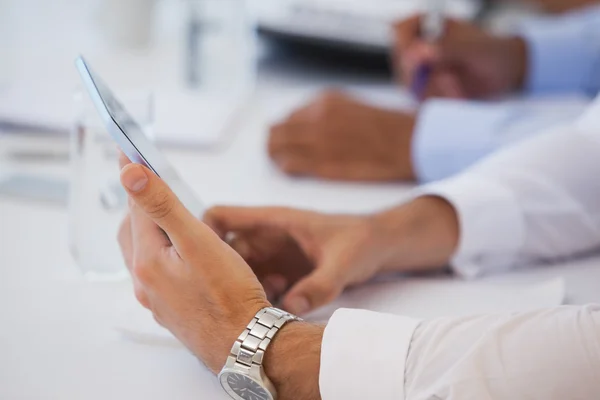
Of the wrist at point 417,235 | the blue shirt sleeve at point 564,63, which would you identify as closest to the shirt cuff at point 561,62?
the blue shirt sleeve at point 564,63

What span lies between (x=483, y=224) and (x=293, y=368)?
Result: 29 centimetres

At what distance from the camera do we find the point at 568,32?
1.34 m

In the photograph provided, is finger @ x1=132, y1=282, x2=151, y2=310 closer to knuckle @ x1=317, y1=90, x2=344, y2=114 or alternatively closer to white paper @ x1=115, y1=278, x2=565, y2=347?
white paper @ x1=115, y1=278, x2=565, y2=347

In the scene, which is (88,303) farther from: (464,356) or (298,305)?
(464,356)

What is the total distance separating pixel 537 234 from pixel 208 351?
366 mm

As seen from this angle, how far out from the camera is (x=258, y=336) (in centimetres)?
53

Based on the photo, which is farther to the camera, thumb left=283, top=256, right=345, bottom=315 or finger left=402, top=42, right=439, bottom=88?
finger left=402, top=42, right=439, bottom=88

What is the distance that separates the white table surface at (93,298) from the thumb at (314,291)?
0.09 meters

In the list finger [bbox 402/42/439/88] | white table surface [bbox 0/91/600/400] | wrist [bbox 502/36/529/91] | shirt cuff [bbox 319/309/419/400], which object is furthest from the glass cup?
wrist [bbox 502/36/529/91]

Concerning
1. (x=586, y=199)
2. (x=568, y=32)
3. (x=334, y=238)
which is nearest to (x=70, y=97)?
(x=334, y=238)

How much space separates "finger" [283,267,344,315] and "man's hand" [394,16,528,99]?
2.03 ft

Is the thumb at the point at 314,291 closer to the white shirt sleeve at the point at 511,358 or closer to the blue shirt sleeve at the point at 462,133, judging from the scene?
the white shirt sleeve at the point at 511,358

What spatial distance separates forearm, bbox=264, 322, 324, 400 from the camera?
527 millimetres

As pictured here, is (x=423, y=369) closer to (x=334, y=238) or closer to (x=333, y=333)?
(x=333, y=333)
